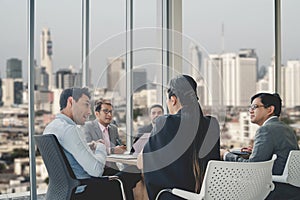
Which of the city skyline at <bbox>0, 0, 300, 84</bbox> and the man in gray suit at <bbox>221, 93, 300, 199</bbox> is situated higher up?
the city skyline at <bbox>0, 0, 300, 84</bbox>

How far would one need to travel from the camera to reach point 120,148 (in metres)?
4.26

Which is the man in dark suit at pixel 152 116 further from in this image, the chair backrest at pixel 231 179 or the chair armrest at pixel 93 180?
the chair backrest at pixel 231 179

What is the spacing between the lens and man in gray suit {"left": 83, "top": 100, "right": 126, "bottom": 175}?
4.04 meters

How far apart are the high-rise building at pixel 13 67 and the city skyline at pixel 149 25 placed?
0.12 ft

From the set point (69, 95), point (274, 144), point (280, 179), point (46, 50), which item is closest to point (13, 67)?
point (46, 50)

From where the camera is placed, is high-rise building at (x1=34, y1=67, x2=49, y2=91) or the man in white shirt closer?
the man in white shirt

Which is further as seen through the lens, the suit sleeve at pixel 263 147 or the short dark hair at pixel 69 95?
the suit sleeve at pixel 263 147

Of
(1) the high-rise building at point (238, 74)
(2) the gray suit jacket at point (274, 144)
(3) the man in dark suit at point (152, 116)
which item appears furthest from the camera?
(1) the high-rise building at point (238, 74)

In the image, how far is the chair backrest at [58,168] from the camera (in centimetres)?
382

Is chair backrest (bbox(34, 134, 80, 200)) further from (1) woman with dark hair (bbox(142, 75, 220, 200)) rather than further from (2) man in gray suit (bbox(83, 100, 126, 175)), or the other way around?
(1) woman with dark hair (bbox(142, 75, 220, 200))

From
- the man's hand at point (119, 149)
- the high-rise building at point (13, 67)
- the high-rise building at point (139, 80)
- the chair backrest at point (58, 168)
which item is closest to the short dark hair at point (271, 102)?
the high-rise building at point (139, 80)

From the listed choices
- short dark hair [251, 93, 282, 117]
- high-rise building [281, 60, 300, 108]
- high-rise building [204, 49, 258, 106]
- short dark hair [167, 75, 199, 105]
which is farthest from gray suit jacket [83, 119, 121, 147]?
high-rise building [281, 60, 300, 108]

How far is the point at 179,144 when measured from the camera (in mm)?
3605

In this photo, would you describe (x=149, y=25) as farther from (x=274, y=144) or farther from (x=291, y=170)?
(x=291, y=170)
